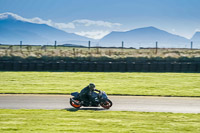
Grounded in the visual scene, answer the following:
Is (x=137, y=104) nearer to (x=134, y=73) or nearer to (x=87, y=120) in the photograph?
(x=87, y=120)

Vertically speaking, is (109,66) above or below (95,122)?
above

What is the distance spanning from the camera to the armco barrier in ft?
113

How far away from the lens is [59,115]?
45.8 feet

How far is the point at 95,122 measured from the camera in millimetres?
12625

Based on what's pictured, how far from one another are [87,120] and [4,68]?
2373 centimetres

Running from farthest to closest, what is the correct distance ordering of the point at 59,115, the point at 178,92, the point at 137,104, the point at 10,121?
the point at 178,92 → the point at 137,104 → the point at 59,115 → the point at 10,121

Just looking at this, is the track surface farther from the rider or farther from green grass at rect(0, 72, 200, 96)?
green grass at rect(0, 72, 200, 96)

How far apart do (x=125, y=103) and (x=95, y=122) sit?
17.7ft

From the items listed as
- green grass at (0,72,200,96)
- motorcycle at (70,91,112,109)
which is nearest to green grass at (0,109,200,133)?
motorcycle at (70,91,112,109)

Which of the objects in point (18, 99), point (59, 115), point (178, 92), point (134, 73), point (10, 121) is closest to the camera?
point (10, 121)

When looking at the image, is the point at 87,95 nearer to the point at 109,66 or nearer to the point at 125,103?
the point at 125,103

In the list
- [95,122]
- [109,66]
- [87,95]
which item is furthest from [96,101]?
[109,66]

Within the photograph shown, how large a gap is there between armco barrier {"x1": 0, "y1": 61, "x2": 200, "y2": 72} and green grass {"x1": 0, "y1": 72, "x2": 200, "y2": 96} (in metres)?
1.47

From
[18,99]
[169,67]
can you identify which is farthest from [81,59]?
[18,99]
